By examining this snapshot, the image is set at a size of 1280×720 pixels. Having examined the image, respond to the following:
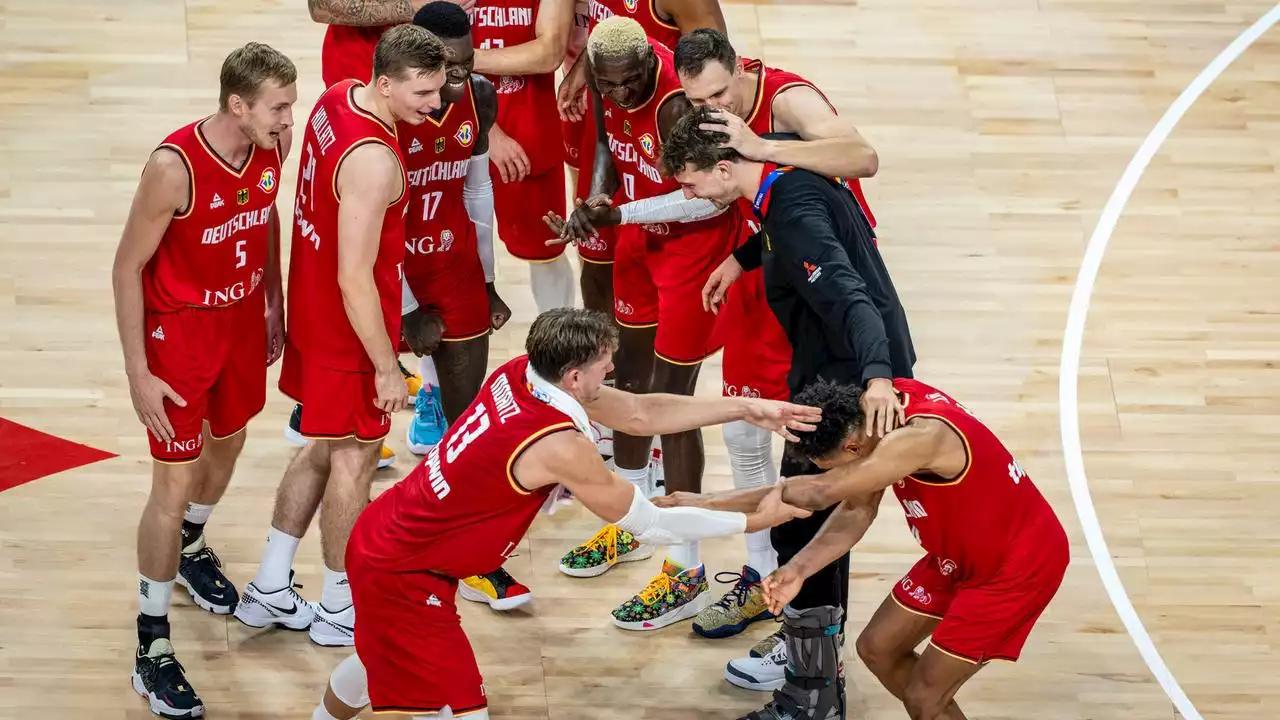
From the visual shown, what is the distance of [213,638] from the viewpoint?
237 inches

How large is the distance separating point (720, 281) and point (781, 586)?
1331 millimetres

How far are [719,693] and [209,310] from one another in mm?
2332

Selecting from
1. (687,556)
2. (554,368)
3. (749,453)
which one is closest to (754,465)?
(749,453)

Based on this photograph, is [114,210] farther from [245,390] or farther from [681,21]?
[681,21]

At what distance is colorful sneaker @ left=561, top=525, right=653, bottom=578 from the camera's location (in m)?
6.42

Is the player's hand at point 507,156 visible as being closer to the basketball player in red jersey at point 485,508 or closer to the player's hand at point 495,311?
the player's hand at point 495,311

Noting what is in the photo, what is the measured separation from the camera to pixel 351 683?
16.8 feet

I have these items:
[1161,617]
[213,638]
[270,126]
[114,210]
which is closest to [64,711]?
[213,638]

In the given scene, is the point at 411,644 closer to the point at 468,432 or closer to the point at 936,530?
the point at 468,432

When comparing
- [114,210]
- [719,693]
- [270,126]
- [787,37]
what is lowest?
[719,693]

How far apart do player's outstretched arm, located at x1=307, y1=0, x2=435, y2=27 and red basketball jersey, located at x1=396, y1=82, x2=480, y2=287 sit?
0.48 metres

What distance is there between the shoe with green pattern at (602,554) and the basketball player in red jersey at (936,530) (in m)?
1.36

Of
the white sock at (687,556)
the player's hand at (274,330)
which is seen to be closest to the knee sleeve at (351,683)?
the player's hand at (274,330)

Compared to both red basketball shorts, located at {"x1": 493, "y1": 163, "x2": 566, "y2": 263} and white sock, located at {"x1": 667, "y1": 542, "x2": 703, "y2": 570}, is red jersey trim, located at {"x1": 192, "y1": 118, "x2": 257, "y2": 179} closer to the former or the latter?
red basketball shorts, located at {"x1": 493, "y1": 163, "x2": 566, "y2": 263}
